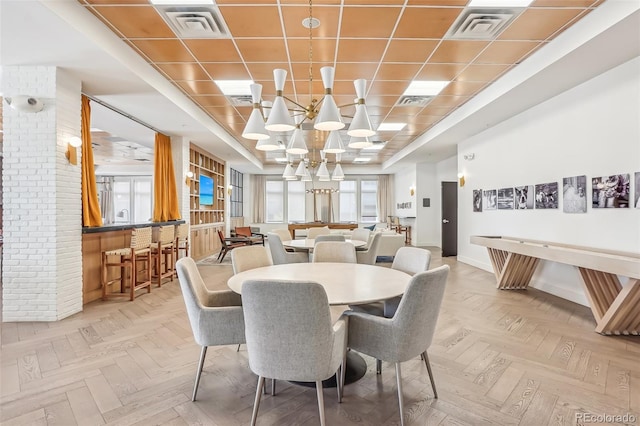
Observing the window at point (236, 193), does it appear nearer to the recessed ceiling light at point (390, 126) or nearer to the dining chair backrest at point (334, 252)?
the recessed ceiling light at point (390, 126)

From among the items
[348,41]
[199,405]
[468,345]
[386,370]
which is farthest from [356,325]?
[348,41]

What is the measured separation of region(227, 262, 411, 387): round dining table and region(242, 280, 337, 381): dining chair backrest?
0.21 metres

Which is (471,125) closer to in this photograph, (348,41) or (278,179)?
(348,41)

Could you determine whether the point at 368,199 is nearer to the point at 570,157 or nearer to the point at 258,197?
the point at 258,197

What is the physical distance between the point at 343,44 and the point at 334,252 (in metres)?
2.37

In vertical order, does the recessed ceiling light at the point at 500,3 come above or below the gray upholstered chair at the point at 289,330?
above

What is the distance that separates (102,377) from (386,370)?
7.03ft

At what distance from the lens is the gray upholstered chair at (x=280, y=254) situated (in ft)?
15.9

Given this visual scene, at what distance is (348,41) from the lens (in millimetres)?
3760

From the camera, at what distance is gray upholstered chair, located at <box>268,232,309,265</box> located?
15.9ft

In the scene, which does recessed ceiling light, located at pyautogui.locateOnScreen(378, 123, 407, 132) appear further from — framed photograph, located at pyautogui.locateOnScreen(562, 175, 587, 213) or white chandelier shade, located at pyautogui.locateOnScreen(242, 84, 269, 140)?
white chandelier shade, located at pyautogui.locateOnScreen(242, 84, 269, 140)

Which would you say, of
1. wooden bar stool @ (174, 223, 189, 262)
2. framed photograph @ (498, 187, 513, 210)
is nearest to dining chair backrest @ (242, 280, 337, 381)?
wooden bar stool @ (174, 223, 189, 262)

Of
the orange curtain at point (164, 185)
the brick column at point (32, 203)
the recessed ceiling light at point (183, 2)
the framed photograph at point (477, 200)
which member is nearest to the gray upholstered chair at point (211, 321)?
the recessed ceiling light at point (183, 2)

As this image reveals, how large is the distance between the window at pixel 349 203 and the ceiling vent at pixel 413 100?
840cm
